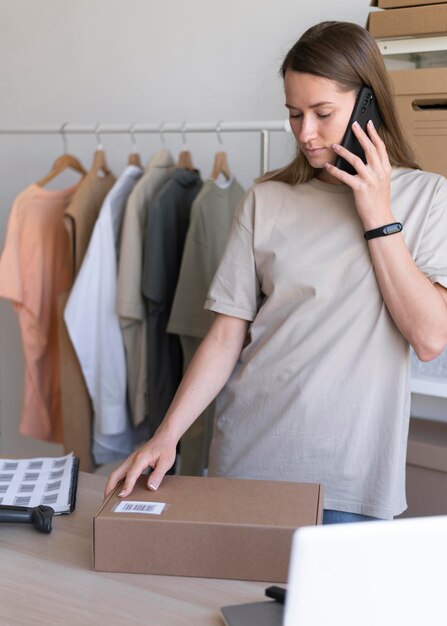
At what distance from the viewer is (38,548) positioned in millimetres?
1253

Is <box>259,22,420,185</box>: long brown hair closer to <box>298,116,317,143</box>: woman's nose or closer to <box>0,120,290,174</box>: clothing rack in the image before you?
<box>298,116,317,143</box>: woman's nose

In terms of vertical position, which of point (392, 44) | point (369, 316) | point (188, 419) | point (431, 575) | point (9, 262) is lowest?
point (9, 262)

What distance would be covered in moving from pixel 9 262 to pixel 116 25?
2.95 ft

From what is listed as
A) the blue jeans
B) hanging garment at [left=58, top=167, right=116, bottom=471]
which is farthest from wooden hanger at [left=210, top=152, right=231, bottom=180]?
the blue jeans

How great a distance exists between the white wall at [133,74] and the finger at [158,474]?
53.9 inches

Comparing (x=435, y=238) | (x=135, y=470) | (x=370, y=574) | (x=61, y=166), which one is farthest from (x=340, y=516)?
(x=61, y=166)

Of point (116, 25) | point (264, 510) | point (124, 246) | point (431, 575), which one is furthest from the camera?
point (116, 25)

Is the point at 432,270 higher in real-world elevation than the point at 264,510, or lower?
higher

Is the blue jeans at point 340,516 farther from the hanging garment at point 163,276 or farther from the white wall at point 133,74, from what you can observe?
the white wall at point 133,74

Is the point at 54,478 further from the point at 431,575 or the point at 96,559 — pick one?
the point at 431,575

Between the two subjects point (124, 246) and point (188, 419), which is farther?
point (124, 246)

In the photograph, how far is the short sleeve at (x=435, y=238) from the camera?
1.42 m

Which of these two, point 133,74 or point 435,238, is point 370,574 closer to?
point 435,238

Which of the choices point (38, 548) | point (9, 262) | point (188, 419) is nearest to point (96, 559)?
point (38, 548)
